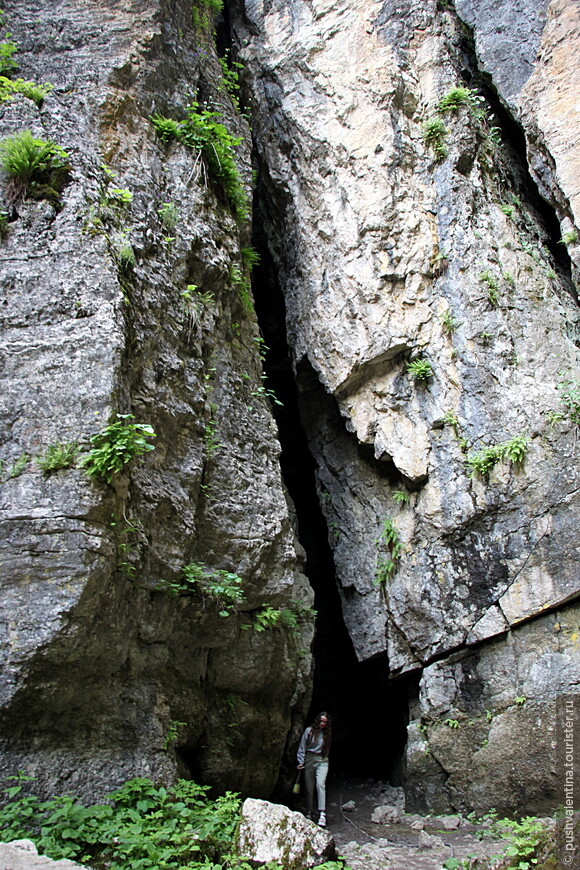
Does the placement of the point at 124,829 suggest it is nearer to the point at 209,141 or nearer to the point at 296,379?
the point at 296,379

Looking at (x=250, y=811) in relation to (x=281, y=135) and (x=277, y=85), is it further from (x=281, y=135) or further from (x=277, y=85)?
(x=277, y=85)

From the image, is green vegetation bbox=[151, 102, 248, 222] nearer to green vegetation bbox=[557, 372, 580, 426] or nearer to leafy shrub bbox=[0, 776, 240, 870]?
green vegetation bbox=[557, 372, 580, 426]

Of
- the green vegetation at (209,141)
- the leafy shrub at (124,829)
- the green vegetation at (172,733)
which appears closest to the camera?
the leafy shrub at (124,829)

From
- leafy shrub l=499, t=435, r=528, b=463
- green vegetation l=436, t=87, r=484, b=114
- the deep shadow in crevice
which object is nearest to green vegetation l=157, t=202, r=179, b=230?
leafy shrub l=499, t=435, r=528, b=463

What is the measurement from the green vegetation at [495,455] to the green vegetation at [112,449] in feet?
17.3

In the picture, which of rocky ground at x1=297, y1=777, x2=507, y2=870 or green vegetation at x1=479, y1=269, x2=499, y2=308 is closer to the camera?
rocky ground at x1=297, y1=777, x2=507, y2=870

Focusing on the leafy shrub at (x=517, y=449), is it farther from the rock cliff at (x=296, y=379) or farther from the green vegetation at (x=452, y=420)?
the green vegetation at (x=452, y=420)

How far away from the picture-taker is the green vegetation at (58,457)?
196 inches

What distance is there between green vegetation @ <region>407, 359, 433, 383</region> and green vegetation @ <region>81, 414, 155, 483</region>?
537 centimetres

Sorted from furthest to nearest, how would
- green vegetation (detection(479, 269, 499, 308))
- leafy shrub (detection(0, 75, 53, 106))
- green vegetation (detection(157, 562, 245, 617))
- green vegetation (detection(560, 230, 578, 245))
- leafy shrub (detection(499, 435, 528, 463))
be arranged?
green vegetation (detection(479, 269, 499, 308)) < green vegetation (detection(560, 230, 578, 245)) < leafy shrub (detection(499, 435, 528, 463)) < leafy shrub (detection(0, 75, 53, 106)) < green vegetation (detection(157, 562, 245, 617))

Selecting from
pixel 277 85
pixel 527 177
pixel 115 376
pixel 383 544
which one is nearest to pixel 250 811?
pixel 115 376

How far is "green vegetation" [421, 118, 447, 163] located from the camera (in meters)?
9.94

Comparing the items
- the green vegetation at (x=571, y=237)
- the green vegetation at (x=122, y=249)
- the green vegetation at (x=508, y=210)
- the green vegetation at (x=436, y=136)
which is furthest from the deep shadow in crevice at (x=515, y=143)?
the green vegetation at (x=122, y=249)

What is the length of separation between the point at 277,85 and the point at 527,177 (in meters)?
5.28
